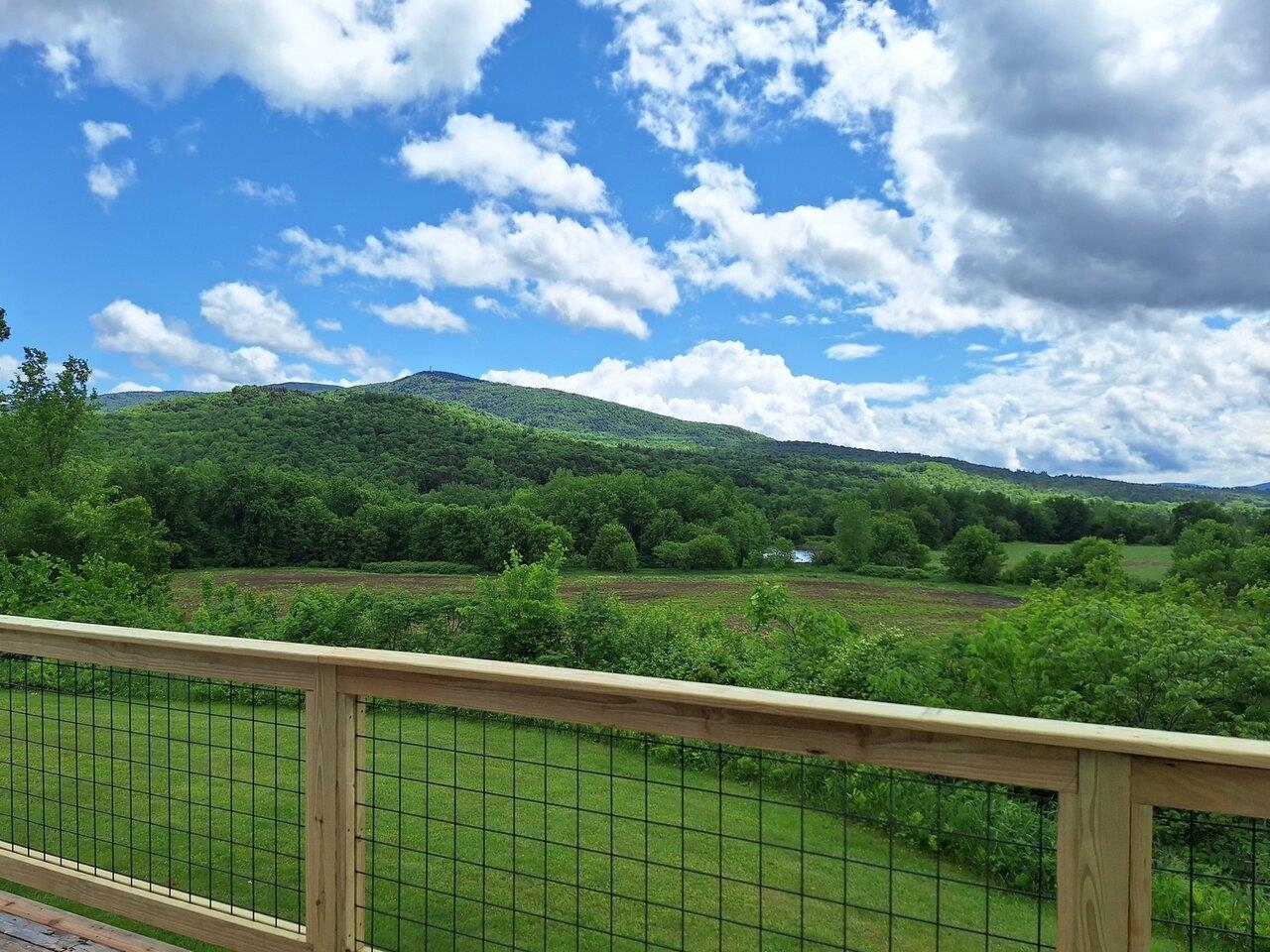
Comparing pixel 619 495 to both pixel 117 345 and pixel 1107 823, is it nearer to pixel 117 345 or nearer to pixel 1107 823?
pixel 117 345

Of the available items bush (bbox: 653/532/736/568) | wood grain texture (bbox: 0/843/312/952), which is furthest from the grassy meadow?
wood grain texture (bbox: 0/843/312/952)

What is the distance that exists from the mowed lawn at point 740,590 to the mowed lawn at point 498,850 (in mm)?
3589

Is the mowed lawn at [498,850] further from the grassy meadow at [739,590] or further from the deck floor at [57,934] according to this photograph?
the grassy meadow at [739,590]

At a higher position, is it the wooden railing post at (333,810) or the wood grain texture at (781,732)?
the wood grain texture at (781,732)

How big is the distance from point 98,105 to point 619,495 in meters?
19.3

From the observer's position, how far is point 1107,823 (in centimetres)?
127

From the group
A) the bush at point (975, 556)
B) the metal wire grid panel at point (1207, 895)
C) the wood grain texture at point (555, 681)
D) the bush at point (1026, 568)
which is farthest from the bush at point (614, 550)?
the wood grain texture at point (555, 681)

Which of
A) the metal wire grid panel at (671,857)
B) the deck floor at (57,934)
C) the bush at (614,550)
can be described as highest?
the deck floor at (57,934)

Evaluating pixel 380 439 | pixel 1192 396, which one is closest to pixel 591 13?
pixel 1192 396

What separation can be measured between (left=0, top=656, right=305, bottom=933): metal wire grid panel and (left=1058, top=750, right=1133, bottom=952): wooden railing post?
157cm

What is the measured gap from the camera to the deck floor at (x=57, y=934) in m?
2.25

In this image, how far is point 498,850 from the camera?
3791 mm

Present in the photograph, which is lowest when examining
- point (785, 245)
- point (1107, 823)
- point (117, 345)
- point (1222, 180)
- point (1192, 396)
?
point (1107, 823)

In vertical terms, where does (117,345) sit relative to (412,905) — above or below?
above
